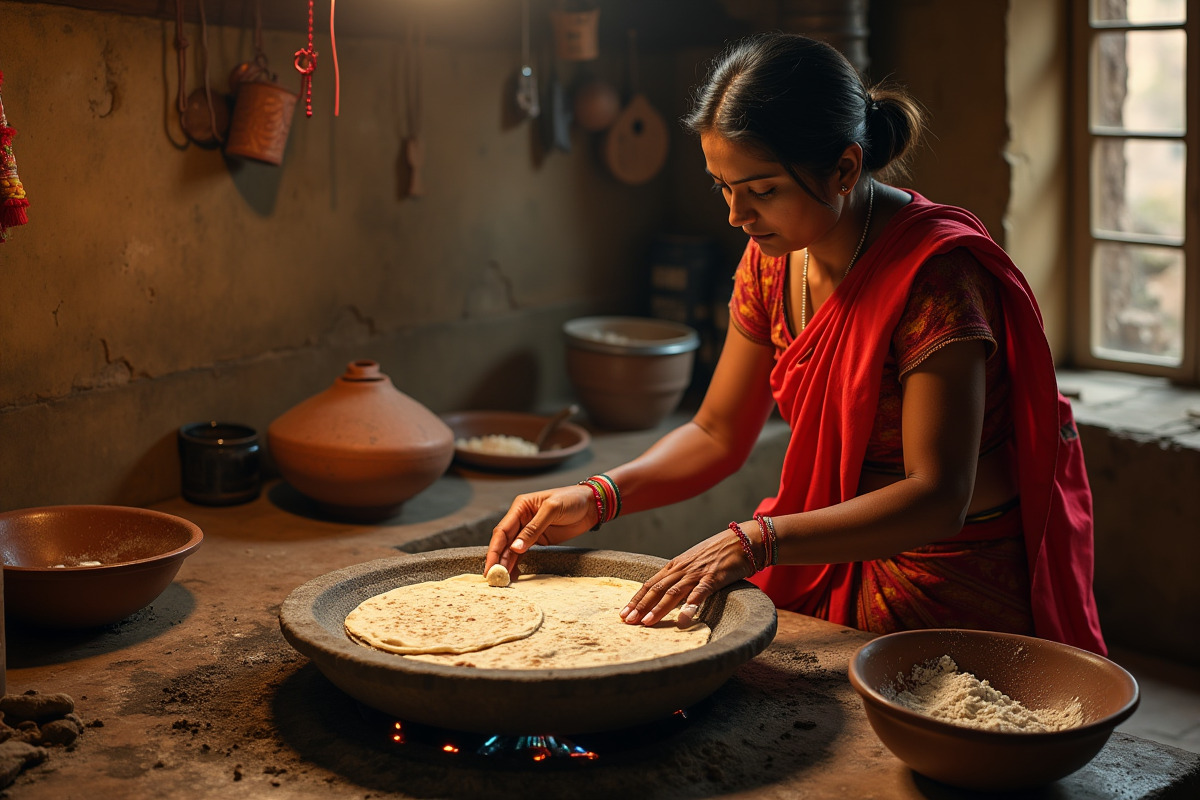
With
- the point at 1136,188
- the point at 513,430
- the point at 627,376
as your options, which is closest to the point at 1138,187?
the point at 1136,188

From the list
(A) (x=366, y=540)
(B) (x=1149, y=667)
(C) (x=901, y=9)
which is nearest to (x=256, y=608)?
(A) (x=366, y=540)

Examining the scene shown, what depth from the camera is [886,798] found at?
1362mm

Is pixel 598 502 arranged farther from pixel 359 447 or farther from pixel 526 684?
pixel 359 447

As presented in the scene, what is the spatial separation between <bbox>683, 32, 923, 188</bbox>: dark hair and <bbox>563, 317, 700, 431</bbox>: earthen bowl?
1.73 metres

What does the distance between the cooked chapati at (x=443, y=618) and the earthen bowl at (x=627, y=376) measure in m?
1.80

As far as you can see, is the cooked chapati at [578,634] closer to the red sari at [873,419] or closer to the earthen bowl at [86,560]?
the red sari at [873,419]

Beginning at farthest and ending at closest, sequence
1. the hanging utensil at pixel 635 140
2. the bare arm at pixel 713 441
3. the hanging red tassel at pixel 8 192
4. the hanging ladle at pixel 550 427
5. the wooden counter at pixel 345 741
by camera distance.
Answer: the hanging utensil at pixel 635 140 < the hanging ladle at pixel 550 427 < the bare arm at pixel 713 441 < the hanging red tassel at pixel 8 192 < the wooden counter at pixel 345 741

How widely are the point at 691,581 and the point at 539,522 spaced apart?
1.05ft

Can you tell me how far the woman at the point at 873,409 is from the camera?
1670 mm

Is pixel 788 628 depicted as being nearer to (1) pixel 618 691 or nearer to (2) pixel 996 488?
(2) pixel 996 488

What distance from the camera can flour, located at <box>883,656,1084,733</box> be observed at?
1.39m

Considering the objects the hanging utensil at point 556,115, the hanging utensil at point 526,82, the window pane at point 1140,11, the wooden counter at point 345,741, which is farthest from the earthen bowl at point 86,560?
the window pane at point 1140,11

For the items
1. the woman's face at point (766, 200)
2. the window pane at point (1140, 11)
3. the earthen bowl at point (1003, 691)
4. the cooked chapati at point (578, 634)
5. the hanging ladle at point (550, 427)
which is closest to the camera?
the earthen bowl at point (1003, 691)

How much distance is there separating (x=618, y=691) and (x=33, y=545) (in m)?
1.19
